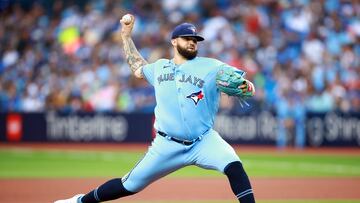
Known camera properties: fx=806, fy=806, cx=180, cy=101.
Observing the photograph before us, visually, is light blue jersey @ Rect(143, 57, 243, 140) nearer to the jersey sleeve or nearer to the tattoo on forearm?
the jersey sleeve

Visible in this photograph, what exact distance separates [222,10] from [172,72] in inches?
699

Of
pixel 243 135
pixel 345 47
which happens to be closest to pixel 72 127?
pixel 243 135

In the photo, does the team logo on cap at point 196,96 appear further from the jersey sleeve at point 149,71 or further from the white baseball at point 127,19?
the white baseball at point 127,19

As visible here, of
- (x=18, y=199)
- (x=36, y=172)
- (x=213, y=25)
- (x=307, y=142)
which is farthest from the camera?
(x=213, y=25)

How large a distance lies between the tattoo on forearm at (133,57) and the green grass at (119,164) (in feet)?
24.3

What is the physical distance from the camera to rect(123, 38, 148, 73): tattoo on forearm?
9062mm

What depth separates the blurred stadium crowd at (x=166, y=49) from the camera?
2331 centimetres

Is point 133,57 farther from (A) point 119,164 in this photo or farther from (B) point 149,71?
(A) point 119,164

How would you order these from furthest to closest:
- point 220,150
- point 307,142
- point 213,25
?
1. point 213,25
2. point 307,142
3. point 220,150

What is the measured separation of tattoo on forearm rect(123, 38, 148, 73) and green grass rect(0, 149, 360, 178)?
741 cm

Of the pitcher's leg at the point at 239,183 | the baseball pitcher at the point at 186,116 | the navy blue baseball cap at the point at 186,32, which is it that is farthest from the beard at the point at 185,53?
the pitcher's leg at the point at 239,183

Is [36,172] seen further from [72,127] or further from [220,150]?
[220,150]

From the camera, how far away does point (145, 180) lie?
8391 mm

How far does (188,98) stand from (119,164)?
1051cm
